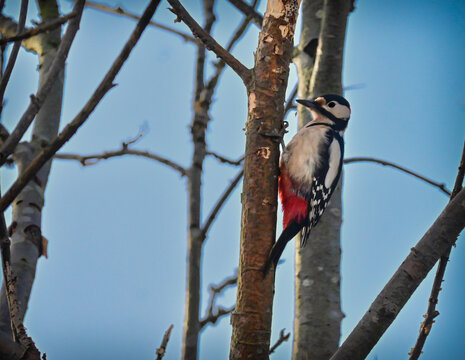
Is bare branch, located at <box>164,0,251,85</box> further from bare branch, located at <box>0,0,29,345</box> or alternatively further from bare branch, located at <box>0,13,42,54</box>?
bare branch, located at <box>0,13,42,54</box>

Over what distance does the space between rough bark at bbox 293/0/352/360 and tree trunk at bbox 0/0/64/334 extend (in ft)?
4.14

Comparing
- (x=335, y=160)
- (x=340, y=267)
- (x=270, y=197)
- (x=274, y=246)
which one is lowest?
(x=274, y=246)

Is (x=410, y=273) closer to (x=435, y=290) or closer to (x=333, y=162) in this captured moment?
(x=435, y=290)

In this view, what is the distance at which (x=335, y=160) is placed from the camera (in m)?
3.36

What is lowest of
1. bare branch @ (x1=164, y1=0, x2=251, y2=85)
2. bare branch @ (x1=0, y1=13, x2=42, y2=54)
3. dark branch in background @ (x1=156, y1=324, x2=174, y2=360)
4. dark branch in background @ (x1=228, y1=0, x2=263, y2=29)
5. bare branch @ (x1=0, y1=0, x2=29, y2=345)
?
dark branch in background @ (x1=156, y1=324, x2=174, y2=360)

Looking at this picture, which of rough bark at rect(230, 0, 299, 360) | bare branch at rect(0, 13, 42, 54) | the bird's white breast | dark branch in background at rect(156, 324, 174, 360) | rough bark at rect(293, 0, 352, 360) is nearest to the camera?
dark branch in background at rect(156, 324, 174, 360)

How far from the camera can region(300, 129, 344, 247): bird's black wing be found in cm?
310

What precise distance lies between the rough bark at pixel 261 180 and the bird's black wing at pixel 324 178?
89 centimetres

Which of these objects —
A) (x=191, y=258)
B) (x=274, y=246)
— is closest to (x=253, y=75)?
(x=274, y=246)

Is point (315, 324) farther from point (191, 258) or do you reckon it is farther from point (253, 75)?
point (253, 75)

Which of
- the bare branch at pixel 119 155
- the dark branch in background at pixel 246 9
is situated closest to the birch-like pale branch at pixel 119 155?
the bare branch at pixel 119 155

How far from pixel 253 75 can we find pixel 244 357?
997 millimetres

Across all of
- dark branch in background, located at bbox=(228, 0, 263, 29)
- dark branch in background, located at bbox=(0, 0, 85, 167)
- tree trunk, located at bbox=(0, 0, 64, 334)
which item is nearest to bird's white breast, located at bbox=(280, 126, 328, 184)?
dark branch in background, located at bbox=(228, 0, 263, 29)

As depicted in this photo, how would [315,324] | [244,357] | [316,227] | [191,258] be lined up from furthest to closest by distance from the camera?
[191,258] < [316,227] < [315,324] < [244,357]
